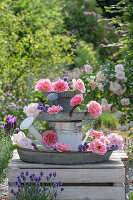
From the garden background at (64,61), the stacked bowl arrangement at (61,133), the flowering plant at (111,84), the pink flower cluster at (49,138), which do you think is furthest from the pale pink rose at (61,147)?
the flowering plant at (111,84)

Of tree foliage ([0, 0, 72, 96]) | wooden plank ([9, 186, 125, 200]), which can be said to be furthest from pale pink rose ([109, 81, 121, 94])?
tree foliage ([0, 0, 72, 96])

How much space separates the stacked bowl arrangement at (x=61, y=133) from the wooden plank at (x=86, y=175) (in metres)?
0.11

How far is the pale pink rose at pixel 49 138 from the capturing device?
9.48 ft

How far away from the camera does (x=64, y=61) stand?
867 cm

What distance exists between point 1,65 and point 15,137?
3872mm

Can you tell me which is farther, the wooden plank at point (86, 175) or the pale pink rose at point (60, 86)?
the pale pink rose at point (60, 86)

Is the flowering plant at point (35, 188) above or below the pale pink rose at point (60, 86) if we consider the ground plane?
below

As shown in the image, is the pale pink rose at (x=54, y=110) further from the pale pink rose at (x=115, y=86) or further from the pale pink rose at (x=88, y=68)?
the pale pink rose at (x=88, y=68)

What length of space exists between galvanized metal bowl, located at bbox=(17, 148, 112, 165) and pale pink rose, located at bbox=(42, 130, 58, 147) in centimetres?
13

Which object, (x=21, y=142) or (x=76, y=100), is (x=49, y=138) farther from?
(x=76, y=100)

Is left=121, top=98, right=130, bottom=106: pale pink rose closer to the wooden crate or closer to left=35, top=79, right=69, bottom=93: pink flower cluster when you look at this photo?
left=35, top=79, right=69, bottom=93: pink flower cluster

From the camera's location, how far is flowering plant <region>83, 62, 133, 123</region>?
15.0 ft

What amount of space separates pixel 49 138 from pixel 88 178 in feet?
1.40

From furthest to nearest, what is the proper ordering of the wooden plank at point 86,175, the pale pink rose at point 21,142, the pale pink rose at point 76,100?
1. the pale pink rose at point 21,142
2. the pale pink rose at point 76,100
3. the wooden plank at point 86,175
